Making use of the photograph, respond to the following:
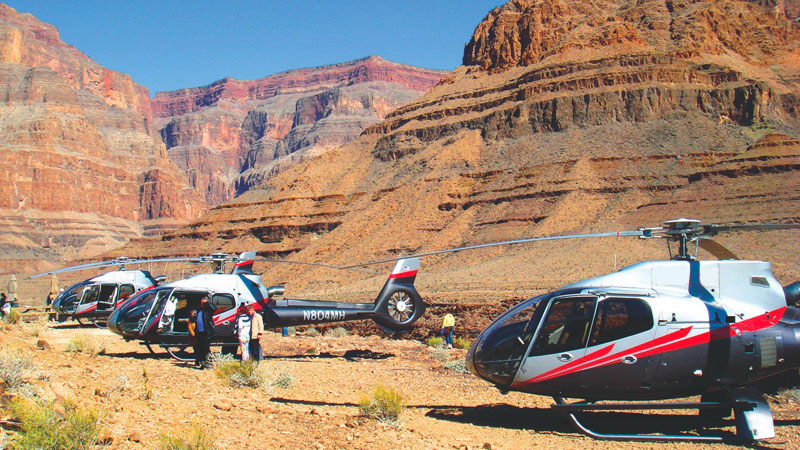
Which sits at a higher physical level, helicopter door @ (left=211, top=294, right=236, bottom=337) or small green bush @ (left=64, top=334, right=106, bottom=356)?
helicopter door @ (left=211, top=294, right=236, bottom=337)

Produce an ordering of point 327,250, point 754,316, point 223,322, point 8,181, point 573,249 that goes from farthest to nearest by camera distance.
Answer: point 8,181 → point 327,250 → point 573,249 → point 223,322 → point 754,316

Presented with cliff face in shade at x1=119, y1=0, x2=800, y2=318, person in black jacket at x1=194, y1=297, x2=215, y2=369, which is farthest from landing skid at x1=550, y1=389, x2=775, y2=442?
cliff face in shade at x1=119, y1=0, x2=800, y2=318

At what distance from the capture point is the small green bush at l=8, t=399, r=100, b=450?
630cm

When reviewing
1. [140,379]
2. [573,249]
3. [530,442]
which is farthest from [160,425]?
[573,249]

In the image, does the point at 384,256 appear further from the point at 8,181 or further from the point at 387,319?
the point at 8,181

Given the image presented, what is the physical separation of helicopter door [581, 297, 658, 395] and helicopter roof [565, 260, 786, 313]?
41 cm

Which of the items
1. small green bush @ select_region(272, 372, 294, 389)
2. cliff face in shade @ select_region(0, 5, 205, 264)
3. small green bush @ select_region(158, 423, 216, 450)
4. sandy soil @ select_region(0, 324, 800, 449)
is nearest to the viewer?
small green bush @ select_region(158, 423, 216, 450)

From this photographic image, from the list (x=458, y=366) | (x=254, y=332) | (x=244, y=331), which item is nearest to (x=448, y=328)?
(x=458, y=366)

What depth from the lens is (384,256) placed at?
54.5 m

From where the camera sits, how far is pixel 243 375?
11.0 meters

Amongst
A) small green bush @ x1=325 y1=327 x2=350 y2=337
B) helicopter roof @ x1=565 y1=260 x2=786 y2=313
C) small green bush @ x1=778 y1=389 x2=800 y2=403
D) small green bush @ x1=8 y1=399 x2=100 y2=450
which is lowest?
small green bush @ x1=325 y1=327 x2=350 y2=337

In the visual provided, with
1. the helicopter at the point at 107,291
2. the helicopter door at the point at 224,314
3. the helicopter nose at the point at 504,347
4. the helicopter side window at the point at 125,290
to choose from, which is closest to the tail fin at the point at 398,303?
the helicopter door at the point at 224,314

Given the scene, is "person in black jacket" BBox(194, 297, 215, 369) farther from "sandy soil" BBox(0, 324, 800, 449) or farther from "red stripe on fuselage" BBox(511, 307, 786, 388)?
"red stripe on fuselage" BBox(511, 307, 786, 388)

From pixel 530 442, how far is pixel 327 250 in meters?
53.2
